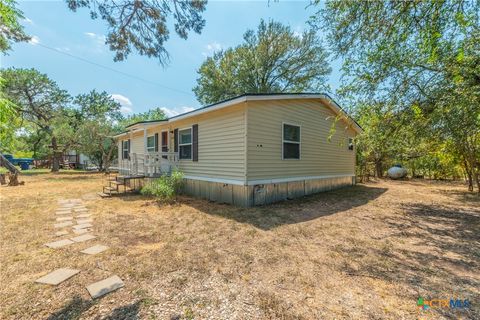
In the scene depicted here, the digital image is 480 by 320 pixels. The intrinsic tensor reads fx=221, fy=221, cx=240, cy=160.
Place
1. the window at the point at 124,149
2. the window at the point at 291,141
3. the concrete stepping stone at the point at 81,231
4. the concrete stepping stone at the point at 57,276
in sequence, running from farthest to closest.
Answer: the window at the point at 124,149 < the window at the point at 291,141 < the concrete stepping stone at the point at 81,231 < the concrete stepping stone at the point at 57,276

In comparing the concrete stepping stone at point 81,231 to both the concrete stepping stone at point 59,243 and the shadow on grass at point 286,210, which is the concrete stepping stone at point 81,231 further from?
the shadow on grass at point 286,210

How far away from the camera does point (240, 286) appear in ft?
8.43

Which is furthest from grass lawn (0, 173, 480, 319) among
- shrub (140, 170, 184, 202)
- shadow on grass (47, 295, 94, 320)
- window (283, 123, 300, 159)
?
window (283, 123, 300, 159)

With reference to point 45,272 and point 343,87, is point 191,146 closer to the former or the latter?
point 343,87

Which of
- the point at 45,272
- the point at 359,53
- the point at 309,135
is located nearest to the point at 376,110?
the point at 359,53

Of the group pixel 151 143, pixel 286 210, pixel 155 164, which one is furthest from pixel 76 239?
pixel 151 143

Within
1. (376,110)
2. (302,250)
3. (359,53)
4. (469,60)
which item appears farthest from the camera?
(376,110)

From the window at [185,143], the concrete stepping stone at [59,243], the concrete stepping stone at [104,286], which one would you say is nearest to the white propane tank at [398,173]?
the window at [185,143]

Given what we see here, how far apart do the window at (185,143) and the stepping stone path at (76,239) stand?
3.82 meters

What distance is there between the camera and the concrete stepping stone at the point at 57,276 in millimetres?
2650

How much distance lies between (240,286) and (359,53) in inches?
222

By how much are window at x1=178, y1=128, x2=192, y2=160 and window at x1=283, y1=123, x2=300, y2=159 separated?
3779 mm

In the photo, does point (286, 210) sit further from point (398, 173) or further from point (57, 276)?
point (398, 173)

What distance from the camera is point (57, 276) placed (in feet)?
9.07
